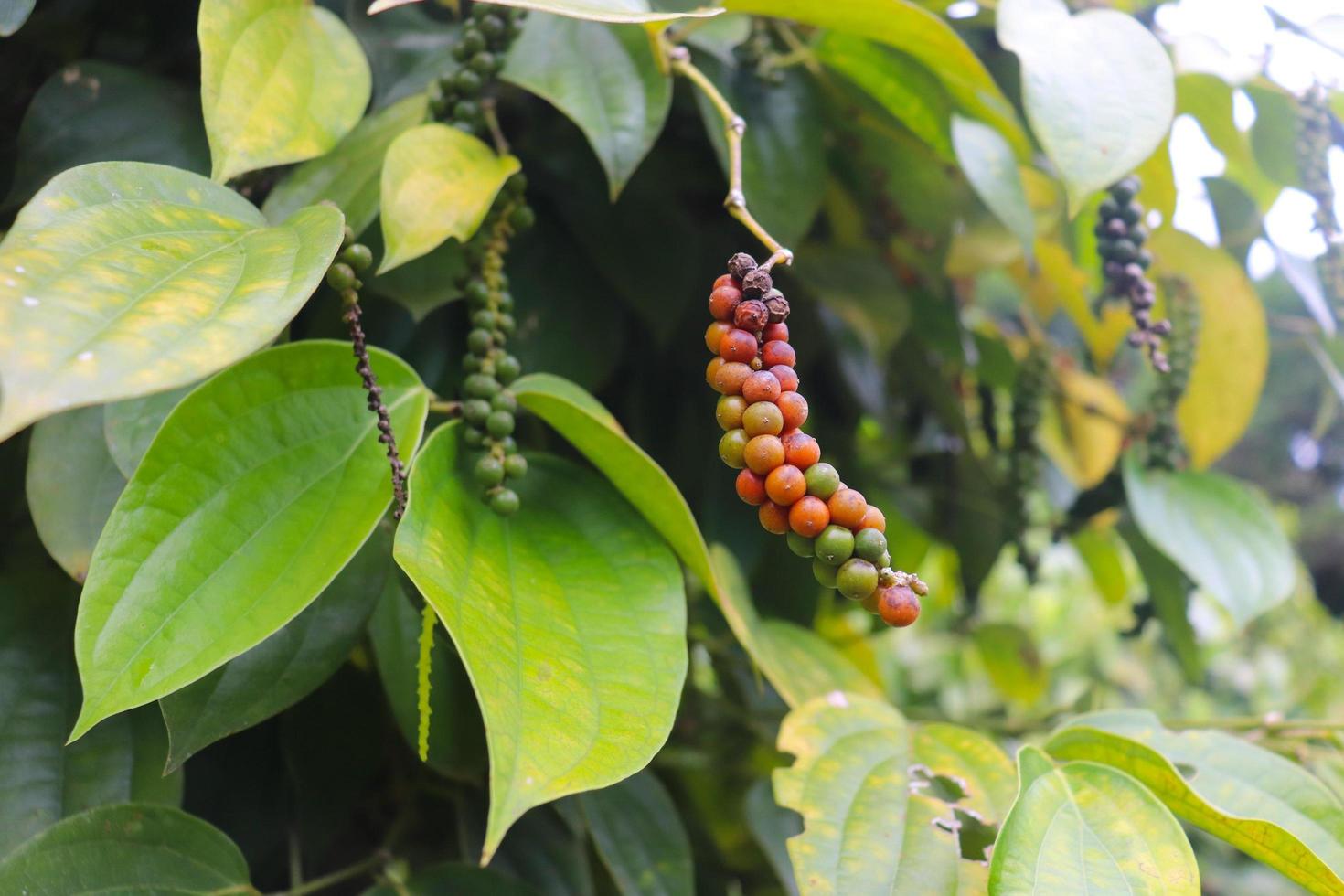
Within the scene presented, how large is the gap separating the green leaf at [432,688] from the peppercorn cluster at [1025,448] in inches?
19.9

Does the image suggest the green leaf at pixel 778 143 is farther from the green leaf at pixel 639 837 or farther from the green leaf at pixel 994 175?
the green leaf at pixel 639 837

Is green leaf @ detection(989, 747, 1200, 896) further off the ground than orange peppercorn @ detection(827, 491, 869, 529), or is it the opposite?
orange peppercorn @ detection(827, 491, 869, 529)

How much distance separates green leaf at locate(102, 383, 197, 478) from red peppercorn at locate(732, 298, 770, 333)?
227 mm

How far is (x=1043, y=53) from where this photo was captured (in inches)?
19.8

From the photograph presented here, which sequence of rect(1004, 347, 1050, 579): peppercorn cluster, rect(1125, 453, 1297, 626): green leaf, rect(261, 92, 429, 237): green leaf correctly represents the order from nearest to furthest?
rect(261, 92, 429, 237): green leaf < rect(1125, 453, 1297, 626): green leaf < rect(1004, 347, 1050, 579): peppercorn cluster

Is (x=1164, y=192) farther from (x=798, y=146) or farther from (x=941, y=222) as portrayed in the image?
(x=798, y=146)

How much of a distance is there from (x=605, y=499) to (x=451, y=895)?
21cm

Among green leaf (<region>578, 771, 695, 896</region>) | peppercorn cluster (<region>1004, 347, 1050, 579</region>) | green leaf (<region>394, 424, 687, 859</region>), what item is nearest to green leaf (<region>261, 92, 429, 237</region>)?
green leaf (<region>394, 424, 687, 859</region>)

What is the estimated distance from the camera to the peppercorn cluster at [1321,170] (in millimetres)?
653

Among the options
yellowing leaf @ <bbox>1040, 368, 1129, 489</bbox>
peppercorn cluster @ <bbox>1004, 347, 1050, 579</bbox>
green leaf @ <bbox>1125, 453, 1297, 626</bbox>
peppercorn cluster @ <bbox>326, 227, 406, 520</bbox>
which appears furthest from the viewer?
yellowing leaf @ <bbox>1040, 368, 1129, 489</bbox>

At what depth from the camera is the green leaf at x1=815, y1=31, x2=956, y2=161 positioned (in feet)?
2.04

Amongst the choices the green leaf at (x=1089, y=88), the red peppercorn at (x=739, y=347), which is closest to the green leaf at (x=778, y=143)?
the green leaf at (x=1089, y=88)

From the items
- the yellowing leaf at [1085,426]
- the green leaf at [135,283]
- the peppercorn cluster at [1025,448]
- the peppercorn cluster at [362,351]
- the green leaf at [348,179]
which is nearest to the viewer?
the green leaf at [135,283]

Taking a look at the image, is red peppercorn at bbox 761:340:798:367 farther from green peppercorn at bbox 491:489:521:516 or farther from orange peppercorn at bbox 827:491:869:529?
green peppercorn at bbox 491:489:521:516
